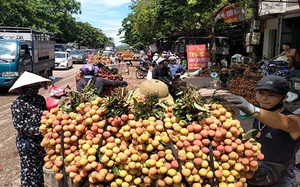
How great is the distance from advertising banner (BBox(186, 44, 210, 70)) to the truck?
26.9 feet

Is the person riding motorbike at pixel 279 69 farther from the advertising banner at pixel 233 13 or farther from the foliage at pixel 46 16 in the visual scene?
the foliage at pixel 46 16

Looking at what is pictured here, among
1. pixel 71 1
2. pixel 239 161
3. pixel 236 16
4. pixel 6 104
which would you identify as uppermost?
pixel 71 1

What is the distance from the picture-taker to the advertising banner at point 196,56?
1847cm

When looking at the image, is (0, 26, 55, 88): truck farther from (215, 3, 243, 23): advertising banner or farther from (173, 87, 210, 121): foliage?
(215, 3, 243, 23): advertising banner

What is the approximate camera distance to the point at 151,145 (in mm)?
2447

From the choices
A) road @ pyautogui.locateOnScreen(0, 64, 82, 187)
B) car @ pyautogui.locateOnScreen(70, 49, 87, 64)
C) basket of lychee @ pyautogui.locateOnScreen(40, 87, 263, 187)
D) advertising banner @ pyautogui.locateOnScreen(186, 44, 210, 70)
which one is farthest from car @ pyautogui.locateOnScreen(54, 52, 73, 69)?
basket of lychee @ pyautogui.locateOnScreen(40, 87, 263, 187)

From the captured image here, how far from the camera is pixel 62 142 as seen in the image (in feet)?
8.95

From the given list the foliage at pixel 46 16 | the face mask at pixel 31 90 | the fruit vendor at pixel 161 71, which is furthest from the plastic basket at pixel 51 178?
the foliage at pixel 46 16

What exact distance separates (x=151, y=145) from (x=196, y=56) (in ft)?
54.5

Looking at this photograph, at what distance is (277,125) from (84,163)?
1528 millimetres

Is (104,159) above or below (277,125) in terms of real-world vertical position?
below

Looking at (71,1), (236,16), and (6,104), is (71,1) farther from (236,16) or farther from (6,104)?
(6,104)

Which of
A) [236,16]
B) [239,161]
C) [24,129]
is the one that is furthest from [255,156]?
[236,16]

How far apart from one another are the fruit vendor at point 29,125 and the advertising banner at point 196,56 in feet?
50.6
